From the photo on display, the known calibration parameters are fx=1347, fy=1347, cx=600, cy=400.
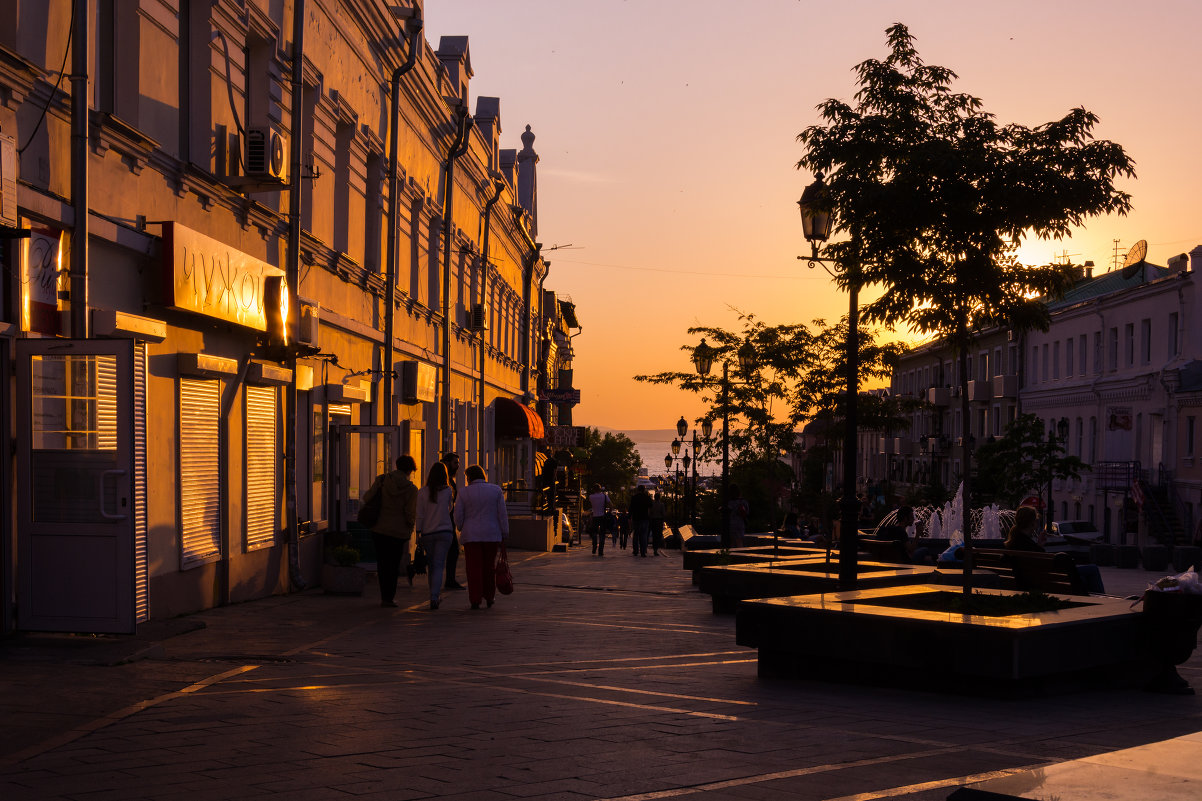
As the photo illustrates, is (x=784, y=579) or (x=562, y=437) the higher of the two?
(x=562, y=437)

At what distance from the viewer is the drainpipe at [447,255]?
29875 mm

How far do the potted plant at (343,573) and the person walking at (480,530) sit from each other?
197cm

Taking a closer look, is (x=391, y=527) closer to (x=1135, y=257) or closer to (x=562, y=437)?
(x=562, y=437)

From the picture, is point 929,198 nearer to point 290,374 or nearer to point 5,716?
point 5,716

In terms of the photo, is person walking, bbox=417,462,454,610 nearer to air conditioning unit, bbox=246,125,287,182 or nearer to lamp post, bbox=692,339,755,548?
air conditioning unit, bbox=246,125,287,182

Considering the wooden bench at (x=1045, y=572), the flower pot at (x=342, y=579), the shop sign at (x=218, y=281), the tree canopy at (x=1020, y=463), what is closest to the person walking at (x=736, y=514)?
the flower pot at (x=342, y=579)

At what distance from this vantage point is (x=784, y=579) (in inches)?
591

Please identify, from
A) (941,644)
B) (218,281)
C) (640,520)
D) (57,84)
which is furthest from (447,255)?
(941,644)

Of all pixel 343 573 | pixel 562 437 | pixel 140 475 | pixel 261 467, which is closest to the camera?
pixel 140 475

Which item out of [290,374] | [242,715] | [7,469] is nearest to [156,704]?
[242,715]

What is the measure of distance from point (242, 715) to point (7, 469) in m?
3.78

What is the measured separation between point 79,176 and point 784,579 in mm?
8365

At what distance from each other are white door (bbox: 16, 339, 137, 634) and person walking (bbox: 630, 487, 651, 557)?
2530cm

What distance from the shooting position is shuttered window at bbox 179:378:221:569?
14.1 meters
